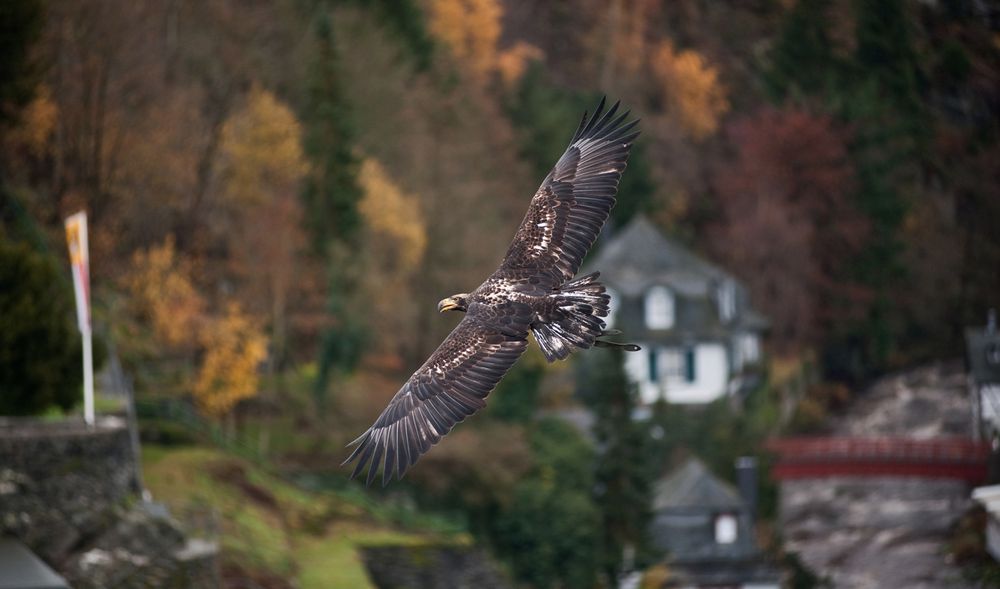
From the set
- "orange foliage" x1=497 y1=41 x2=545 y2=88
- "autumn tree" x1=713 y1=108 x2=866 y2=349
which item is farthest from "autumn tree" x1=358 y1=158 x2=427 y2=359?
"autumn tree" x1=713 y1=108 x2=866 y2=349

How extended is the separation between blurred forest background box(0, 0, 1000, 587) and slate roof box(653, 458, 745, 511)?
0.80m

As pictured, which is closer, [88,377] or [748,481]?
[88,377]

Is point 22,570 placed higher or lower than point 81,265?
lower

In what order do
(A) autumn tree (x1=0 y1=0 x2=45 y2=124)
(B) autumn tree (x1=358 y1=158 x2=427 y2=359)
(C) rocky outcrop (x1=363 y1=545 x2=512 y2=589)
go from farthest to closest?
1. (B) autumn tree (x1=358 y1=158 x2=427 y2=359)
2. (C) rocky outcrop (x1=363 y1=545 x2=512 y2=589)
3. (A) autumn tree (x1=0 y1=0 x2=45 y2=124)

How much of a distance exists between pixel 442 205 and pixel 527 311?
3448 centimetres

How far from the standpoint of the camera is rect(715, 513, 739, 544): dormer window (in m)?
44.7

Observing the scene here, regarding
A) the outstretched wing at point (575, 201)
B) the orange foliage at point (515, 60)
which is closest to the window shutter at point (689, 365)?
the orange foliage at point (515, 60)

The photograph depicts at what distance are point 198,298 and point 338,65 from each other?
11.7 metres

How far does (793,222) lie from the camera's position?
6894 centimetres

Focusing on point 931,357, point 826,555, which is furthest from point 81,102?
point 931,357

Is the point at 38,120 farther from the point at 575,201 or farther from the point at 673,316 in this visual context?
the point at 673,316

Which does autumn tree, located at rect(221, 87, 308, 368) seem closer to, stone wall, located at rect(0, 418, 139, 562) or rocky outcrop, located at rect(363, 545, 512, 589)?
rocky outcrop, located at rect(363, 545, 512, 589)

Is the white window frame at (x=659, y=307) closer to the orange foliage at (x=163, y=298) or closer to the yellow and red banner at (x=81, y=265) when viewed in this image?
the orange foliage at (x=163, y=298)

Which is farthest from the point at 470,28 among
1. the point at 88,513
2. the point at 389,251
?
the point at 88,513
